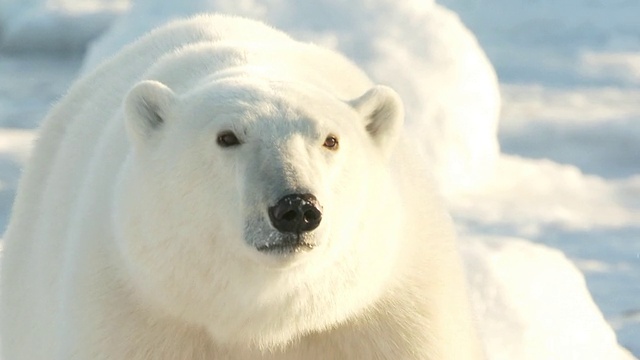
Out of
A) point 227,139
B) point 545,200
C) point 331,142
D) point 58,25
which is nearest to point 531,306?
point 545,200

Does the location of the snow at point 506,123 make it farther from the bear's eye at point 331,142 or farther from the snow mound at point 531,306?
the bear's eye at point 331,142

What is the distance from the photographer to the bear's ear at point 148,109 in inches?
112

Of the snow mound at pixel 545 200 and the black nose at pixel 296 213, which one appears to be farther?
the snow mound at pixel 545 200

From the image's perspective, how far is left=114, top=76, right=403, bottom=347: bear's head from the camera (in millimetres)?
2566

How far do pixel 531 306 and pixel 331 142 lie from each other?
277 centimetres

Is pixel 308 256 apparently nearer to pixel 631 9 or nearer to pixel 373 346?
pixel 373 346

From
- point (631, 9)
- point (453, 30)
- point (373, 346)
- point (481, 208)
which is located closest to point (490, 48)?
point (631, 9)

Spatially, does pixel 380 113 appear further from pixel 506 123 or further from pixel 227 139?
pixel 506 123

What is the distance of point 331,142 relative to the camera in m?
2.73

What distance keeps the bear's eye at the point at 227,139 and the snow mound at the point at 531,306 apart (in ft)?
8.05

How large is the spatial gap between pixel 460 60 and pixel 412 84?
54cm

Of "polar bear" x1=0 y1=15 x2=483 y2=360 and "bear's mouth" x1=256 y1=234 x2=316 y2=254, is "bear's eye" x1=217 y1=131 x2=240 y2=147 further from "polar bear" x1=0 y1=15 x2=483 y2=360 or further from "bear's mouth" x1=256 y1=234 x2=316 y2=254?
"bear's mouth" x1=256 y1=234 x2=316 y2=254

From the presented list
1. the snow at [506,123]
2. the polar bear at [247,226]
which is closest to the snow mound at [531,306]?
the snow at [506,123]

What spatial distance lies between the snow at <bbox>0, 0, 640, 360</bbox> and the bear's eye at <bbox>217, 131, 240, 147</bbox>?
8.17 feet
